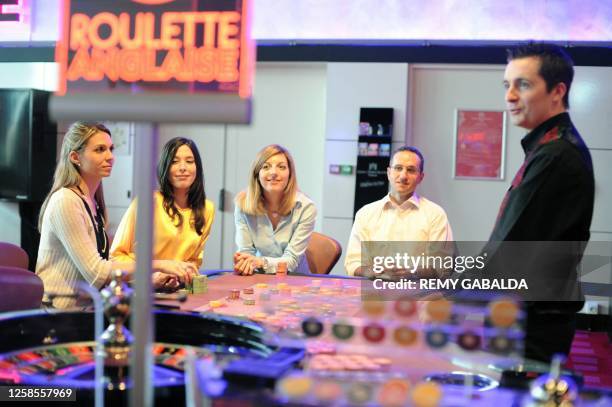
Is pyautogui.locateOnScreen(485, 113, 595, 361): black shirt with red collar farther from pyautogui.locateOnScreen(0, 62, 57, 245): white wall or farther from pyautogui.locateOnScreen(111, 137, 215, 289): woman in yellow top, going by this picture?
pyautogui.locateOnScreen(0, 62, 57, 245): white wall

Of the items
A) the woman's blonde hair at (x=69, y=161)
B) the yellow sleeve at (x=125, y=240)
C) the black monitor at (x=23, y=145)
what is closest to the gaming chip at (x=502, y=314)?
the woman's blonde hair at (x=69, y=161)

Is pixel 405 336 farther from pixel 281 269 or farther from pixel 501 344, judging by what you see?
pixel 281 269

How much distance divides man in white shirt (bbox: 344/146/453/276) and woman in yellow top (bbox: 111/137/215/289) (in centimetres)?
88

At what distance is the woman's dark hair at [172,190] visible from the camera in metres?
3.69

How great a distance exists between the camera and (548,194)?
1.82 meters

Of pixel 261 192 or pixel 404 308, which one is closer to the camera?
pixel 404 308

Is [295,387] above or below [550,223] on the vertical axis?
below

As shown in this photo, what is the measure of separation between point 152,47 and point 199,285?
77.0 inches

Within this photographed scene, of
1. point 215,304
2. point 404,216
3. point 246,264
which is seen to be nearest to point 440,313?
point 215,304

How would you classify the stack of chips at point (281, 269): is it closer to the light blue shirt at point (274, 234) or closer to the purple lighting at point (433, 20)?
the light blue shirt at point (274, 234)

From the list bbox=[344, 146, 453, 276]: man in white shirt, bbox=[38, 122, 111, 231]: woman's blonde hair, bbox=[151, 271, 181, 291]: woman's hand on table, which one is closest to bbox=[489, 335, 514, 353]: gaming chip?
bbox=[151, 271, 181, 291]: woman's hand on table

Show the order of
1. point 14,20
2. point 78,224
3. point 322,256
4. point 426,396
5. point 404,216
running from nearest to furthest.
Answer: point 426,396 < point 78,224 < point 404,216 < point 322,256 < point 14,20

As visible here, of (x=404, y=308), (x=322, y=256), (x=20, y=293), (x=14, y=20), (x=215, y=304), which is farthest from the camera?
(x=14, y=20)

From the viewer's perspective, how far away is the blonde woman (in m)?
2.99
